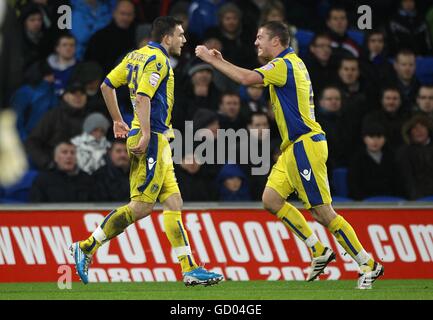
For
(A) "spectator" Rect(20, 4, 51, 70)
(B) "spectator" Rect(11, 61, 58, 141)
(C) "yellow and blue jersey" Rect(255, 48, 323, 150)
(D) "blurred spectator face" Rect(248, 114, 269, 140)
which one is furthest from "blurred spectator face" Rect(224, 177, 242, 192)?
(A) "spectator" Rect(20, 4, 51, 70)

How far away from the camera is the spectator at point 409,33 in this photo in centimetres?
1368

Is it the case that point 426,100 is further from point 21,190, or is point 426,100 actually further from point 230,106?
point 21,190

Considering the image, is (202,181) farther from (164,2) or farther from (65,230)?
(164,2)

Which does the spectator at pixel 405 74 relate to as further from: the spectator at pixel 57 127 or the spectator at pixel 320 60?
the spectator at pixel 57 127

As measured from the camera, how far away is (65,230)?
11086mm

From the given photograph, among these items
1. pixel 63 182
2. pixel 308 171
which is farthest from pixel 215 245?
pixel 308 171

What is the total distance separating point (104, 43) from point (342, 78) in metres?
A: 2.70

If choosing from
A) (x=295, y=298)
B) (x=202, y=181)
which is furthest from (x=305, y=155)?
(x=202, y=181)

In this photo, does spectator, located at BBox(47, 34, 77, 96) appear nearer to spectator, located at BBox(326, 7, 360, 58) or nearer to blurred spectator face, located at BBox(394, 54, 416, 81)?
spectator, located at BBox(326, 7, 360, 58)

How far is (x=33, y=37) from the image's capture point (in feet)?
43.1

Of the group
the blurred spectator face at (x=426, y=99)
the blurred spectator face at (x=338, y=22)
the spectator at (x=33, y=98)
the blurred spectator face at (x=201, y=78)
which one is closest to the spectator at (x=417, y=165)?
the blurred spectator face at (x=426, y=99)

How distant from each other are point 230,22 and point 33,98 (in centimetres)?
238

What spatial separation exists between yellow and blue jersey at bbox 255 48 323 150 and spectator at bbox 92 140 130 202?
9.74 feet

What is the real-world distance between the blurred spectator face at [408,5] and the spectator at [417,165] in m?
2.00
